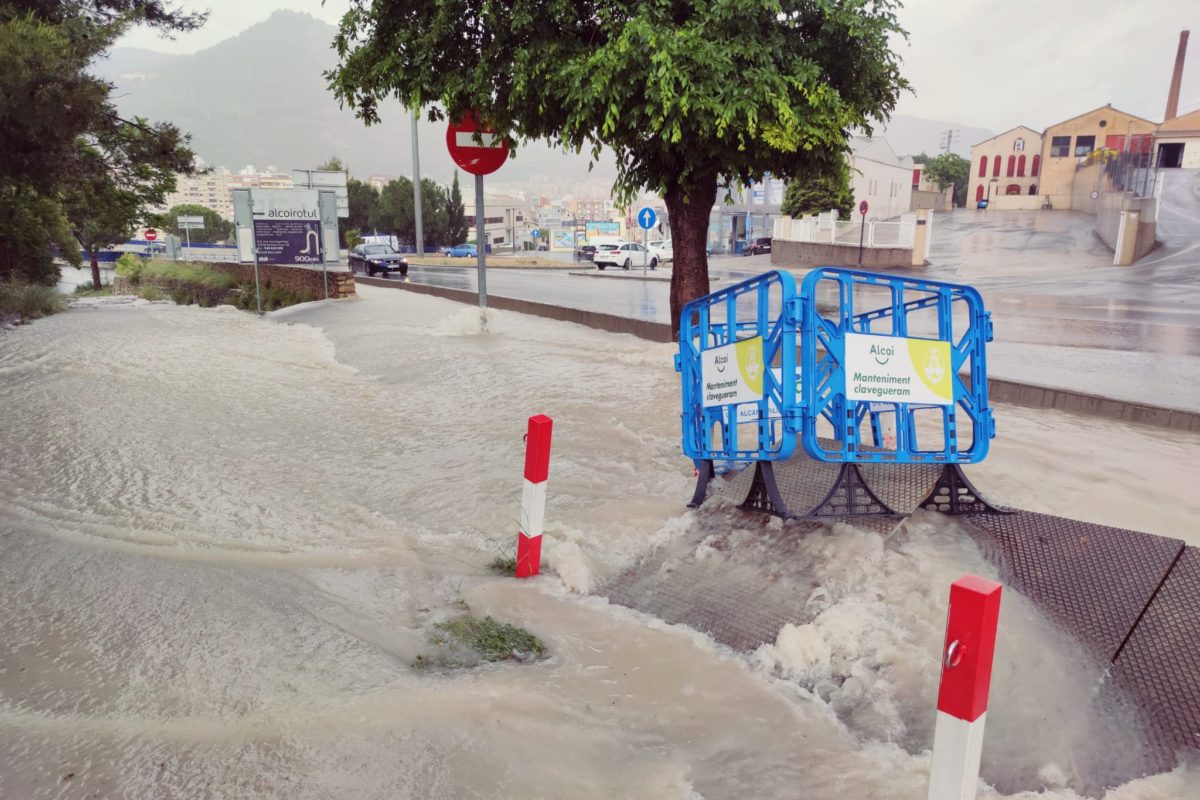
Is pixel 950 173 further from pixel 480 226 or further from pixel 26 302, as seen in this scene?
pixel 26 302

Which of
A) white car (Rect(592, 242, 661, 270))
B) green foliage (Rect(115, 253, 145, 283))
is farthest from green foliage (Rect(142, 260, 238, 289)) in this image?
white car (Rect(592, 242, 661, 270))

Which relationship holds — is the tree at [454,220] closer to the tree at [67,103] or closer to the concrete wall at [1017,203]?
the concrete wall at [1017,203]

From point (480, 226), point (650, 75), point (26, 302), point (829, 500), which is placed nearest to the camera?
point (829, 500)

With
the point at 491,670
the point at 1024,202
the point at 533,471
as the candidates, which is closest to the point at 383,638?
the point at 491,670

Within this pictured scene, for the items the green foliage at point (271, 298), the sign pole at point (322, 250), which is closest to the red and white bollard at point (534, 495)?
the sign pole at point (322, 250)

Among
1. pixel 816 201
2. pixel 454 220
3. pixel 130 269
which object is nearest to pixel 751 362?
pixel 130 269

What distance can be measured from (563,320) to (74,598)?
11.4 metres

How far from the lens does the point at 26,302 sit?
1822cm

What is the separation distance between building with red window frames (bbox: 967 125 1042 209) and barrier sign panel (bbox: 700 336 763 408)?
66.0 meters

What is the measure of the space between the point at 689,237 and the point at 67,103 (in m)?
6.82

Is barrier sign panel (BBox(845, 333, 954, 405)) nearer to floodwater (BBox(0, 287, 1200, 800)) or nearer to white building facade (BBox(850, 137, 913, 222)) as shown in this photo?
floodwater (BBox(0, 287, 1200, 800))

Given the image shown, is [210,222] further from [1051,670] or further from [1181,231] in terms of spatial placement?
[1051,670]

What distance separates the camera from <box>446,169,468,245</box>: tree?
245ft

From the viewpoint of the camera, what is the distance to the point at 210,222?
370 ft
